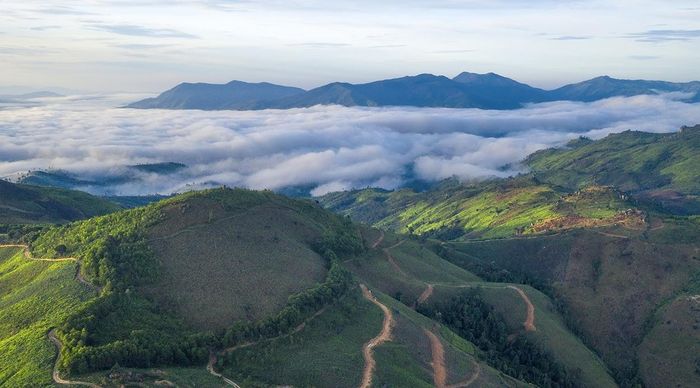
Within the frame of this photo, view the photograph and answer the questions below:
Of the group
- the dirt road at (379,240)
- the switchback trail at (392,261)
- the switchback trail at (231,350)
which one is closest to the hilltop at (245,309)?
the switchback trail at (231,350)

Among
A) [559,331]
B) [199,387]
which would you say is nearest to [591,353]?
[559,331]

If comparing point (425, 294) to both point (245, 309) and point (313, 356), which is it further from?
point (245, 309)

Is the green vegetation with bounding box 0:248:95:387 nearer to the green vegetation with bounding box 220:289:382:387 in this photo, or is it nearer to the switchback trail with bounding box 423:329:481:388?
the green vegetation with bounding box 220:289:382:387

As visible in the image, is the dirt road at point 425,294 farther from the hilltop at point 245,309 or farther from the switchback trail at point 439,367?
the switchback trail at point 439,367

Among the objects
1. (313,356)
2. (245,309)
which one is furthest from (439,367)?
(245,309)

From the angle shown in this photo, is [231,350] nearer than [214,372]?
No

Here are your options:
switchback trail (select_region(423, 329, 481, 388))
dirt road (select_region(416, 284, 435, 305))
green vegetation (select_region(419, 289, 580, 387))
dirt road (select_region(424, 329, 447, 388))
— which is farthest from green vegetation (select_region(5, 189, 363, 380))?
green vegetation (select_region(419, 289, 580, 387))

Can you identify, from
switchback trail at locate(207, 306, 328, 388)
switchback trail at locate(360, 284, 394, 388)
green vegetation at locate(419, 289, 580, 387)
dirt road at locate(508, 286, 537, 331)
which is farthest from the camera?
dirt road at locate(508, 286, 537, 331)
